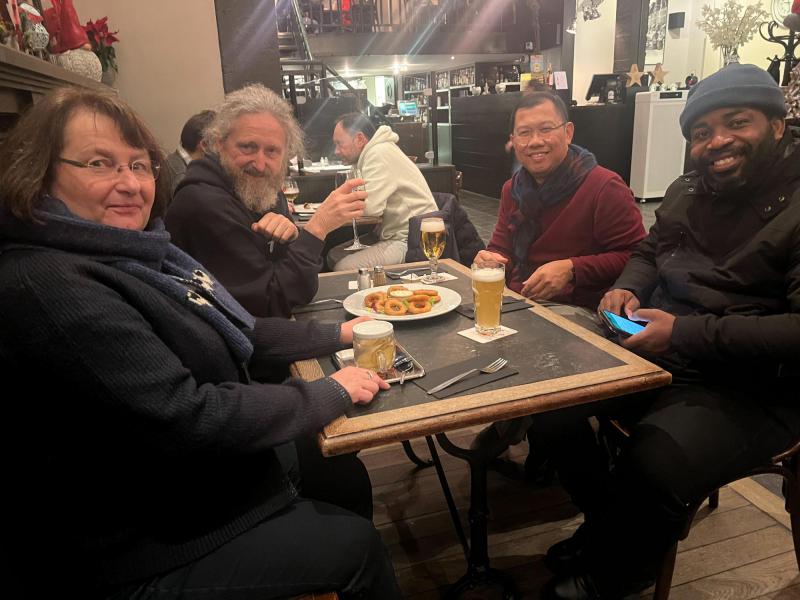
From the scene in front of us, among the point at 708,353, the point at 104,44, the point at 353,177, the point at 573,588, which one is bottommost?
the point at 573,588

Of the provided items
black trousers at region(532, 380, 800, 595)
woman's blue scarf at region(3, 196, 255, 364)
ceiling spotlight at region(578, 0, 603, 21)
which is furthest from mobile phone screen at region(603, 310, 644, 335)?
ceiling spotlight at region(578, 0, 603, 21)

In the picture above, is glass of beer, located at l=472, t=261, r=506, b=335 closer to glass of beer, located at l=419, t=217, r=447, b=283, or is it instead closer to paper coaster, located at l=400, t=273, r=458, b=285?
glass of beer, located at l=419, t=217, r=447, b=283

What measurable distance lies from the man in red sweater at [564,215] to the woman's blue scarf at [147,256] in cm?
110

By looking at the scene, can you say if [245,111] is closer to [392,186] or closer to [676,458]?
[392,186]

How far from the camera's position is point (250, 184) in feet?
6.38

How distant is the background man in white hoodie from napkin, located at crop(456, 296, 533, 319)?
5.04ft

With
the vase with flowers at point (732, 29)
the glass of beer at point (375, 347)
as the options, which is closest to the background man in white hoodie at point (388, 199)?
the glass of beer at point (375, 347)

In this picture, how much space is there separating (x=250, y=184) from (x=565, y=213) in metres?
1.15

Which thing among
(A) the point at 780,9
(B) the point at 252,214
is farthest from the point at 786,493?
(A) the point at 780,9

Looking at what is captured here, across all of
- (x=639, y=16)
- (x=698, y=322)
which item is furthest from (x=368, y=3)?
(x=698, y=322)

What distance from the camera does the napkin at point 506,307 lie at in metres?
1.58

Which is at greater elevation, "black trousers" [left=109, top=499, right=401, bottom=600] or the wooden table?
the wooden table

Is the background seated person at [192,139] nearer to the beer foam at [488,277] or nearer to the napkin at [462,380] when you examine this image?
the beer foam at [488,277]

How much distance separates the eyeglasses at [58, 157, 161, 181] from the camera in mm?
1009
